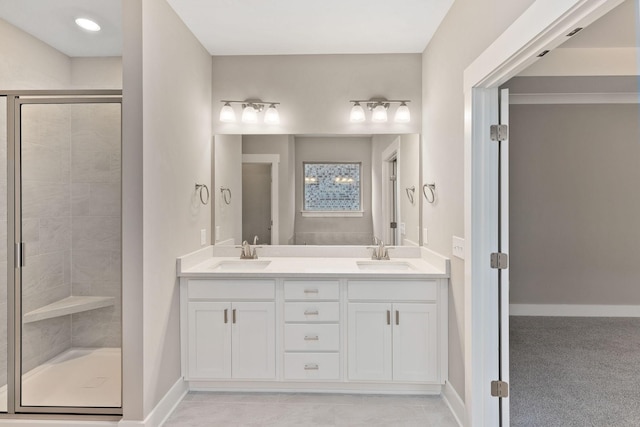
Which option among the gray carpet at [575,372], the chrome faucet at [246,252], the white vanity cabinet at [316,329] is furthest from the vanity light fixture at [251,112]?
the gray carpet at [575,372]

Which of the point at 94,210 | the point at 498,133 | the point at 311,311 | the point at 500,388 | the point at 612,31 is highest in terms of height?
the point at 612,31

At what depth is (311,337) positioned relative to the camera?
2.63 metres

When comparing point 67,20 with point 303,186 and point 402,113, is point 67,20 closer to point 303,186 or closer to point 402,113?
point 303,186

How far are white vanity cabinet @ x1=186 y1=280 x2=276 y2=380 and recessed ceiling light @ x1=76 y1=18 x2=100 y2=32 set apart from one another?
6.56 feet

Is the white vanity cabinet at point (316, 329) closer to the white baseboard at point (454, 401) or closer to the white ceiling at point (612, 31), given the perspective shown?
the white baseboard at point (454, 401)

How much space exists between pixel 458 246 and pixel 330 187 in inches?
52.9

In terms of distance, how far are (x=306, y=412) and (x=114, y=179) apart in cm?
244

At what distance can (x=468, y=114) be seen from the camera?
6.92 feet

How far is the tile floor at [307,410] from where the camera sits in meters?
2.32

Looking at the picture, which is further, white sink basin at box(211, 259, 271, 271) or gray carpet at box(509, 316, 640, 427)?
white sink basin at box(211, 259, 271, 271)

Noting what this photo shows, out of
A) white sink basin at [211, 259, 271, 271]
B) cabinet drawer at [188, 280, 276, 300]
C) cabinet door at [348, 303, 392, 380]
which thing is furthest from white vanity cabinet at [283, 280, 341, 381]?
white sink basin at [211, 259, 271, 271]

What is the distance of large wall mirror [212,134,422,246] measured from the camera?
332 centimetres

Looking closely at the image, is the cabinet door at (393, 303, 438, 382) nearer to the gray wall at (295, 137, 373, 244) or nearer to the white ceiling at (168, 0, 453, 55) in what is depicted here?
the gray wall at (295, 137, 373, 244)

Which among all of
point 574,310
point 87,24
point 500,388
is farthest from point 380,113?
point 574,310
